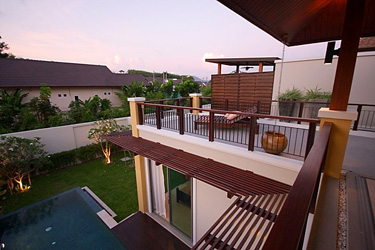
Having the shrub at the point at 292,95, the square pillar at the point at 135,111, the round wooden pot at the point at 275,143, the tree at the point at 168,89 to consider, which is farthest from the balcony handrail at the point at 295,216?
the tree at the point at 168,89

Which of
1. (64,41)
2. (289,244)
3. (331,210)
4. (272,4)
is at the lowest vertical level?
(331,210)

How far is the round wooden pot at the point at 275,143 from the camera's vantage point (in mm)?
3297

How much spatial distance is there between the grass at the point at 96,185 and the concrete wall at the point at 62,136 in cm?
136

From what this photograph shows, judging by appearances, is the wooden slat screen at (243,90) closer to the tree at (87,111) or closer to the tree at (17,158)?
the tree at (87,111)

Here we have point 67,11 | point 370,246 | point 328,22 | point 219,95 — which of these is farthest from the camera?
point 67,11

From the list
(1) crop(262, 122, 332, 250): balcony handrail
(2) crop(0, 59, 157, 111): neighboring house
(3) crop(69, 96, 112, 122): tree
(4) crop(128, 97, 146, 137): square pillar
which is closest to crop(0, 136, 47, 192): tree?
(3) crop(69, 96, 112, 122): tree

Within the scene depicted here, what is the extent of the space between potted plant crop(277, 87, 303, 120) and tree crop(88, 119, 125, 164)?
31.1ft

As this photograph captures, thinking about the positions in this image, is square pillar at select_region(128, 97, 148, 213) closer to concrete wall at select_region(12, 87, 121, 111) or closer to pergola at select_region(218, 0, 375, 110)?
pergola at select_region(218, 0, 375, 110)

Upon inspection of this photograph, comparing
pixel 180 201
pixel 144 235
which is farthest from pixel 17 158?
pixel 180 201

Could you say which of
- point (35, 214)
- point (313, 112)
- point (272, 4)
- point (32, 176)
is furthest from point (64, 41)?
point (313, 112)

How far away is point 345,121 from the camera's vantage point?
2.29m

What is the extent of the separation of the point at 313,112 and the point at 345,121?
21.3 ft

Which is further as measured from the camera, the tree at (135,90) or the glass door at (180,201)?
the tree at (135,90)

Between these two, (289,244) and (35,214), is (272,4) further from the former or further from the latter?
(35,214)
